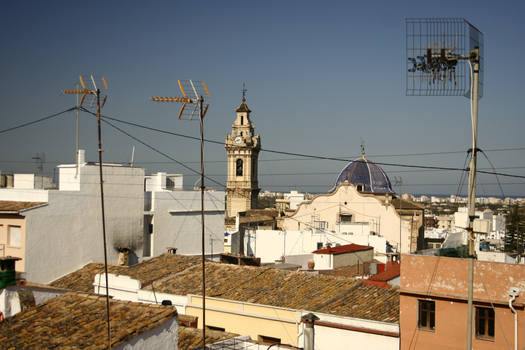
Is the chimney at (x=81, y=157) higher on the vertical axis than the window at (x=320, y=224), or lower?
higher

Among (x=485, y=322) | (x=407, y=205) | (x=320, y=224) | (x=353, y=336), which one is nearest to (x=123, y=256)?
(x=353, y=336)

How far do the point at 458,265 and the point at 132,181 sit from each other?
1596 centimetres

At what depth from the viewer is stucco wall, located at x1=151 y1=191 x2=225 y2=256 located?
88.8ft

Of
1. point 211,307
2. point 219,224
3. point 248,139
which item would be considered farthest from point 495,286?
point 248,139

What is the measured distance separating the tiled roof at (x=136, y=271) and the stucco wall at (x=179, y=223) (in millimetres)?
4282

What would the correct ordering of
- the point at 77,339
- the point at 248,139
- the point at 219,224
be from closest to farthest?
1. the point at 77,339
2. the point at 219,224
3. the point at 248,139

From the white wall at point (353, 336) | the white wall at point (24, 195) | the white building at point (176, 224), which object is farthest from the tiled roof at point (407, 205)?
the white wall at point (353, 336)

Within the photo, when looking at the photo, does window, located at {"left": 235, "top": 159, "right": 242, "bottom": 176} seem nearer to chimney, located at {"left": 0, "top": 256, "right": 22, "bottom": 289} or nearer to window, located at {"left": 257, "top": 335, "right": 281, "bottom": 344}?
window, located at {"left": 257, "top": 335, "right": 281, "bottom": 344}

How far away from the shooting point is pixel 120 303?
10258mm

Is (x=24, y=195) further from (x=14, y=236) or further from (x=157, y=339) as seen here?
(x=157, y=339)

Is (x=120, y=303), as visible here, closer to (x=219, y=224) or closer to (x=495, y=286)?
(x=495, y=286)

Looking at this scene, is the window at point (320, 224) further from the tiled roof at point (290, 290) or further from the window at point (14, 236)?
the window at point (14, 236)

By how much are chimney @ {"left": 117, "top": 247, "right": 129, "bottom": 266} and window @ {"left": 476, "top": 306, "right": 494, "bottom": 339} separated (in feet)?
52.7

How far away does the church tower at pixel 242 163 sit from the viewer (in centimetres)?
7656
